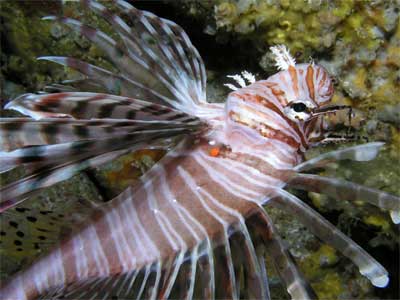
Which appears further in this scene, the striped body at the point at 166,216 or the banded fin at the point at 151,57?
the banded fin at the point at 151,57

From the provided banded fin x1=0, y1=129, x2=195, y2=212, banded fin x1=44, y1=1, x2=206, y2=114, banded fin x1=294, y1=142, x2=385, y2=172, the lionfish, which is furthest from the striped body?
banded fin x1=44, y1=1, x2=206, y2=114

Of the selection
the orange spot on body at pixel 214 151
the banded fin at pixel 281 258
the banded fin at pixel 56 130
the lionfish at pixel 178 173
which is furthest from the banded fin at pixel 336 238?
the banded fin at pixel 56 130

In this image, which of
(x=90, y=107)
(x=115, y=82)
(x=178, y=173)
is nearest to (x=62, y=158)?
(x=90, y=107)

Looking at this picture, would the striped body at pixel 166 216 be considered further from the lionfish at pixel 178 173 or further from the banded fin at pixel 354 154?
the banded fin at pixel 354 154

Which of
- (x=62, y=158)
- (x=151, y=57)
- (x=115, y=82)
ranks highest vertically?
(x=151, y=57)

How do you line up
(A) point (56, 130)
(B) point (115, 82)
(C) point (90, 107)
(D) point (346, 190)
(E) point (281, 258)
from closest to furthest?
(A) point (56, 130) → (C) point (90, 107) → (D) point (346, 190) → (E) point (281, 258) → (B) point (115, 82)

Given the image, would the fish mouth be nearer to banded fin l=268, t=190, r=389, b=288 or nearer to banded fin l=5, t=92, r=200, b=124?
banded fin l=268, t=190, r=389, b=288

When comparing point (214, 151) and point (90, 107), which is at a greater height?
point (90, 107)

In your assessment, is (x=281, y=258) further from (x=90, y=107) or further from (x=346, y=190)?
(x=90, y=107)
